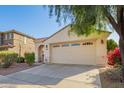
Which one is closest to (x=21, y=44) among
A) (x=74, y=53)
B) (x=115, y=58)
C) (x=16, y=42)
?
(x=16, y=42)

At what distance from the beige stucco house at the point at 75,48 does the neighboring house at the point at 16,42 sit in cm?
975

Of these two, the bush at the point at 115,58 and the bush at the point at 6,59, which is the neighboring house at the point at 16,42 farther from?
the bush at the point at 115,58

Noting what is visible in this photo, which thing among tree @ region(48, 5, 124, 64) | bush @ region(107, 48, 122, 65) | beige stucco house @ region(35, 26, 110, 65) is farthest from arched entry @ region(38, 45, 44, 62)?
tree @ region(48, 5, 124, 64)

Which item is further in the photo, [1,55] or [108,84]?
[1,55]

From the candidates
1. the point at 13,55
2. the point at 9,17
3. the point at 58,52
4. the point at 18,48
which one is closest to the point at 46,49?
the point at 58,52

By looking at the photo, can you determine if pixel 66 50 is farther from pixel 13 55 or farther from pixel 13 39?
pixel 13 39

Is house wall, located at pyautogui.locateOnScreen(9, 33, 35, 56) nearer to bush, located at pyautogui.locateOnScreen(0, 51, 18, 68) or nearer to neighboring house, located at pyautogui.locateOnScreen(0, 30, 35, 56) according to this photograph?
neighboring house, located at pyautogui.locateOnScreen(0, 30, 35, 56)

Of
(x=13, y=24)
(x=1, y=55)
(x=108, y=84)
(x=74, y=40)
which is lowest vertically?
(x=108, y=84)

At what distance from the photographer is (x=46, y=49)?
22047 millimetres

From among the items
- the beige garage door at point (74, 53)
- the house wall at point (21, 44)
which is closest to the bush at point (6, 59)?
the beige garage door at point (74, 53)

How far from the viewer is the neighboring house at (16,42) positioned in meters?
30.9
